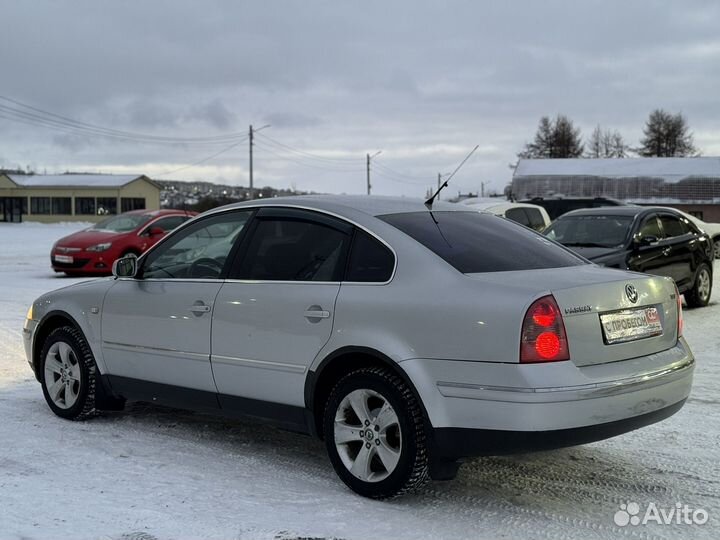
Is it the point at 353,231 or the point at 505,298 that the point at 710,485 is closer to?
the point at 505,298

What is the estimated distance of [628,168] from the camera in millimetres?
65438

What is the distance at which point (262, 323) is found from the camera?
16.3ft

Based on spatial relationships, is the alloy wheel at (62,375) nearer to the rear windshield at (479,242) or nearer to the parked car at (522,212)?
the rear windshield at (479,242)

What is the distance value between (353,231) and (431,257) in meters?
0.58

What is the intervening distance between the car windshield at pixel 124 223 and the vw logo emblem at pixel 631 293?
16.1 meters

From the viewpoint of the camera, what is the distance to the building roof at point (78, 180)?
7094cm

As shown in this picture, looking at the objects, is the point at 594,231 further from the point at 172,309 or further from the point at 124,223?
the point at 124,223

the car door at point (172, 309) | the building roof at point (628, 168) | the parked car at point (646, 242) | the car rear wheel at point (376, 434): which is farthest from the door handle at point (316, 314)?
the building roof at point (628, 168)

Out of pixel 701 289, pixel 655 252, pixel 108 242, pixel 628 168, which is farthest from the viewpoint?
pixel 628 168

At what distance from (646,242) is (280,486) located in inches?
330

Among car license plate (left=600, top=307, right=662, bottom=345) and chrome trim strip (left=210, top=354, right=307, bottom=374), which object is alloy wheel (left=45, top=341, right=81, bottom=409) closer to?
chrome trim strip (left=210, top=354, right=307, bottom=374)

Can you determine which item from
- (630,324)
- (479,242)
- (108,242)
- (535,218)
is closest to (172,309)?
(479,242)

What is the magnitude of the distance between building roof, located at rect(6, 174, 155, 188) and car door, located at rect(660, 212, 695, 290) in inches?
2473

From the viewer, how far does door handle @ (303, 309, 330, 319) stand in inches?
185
